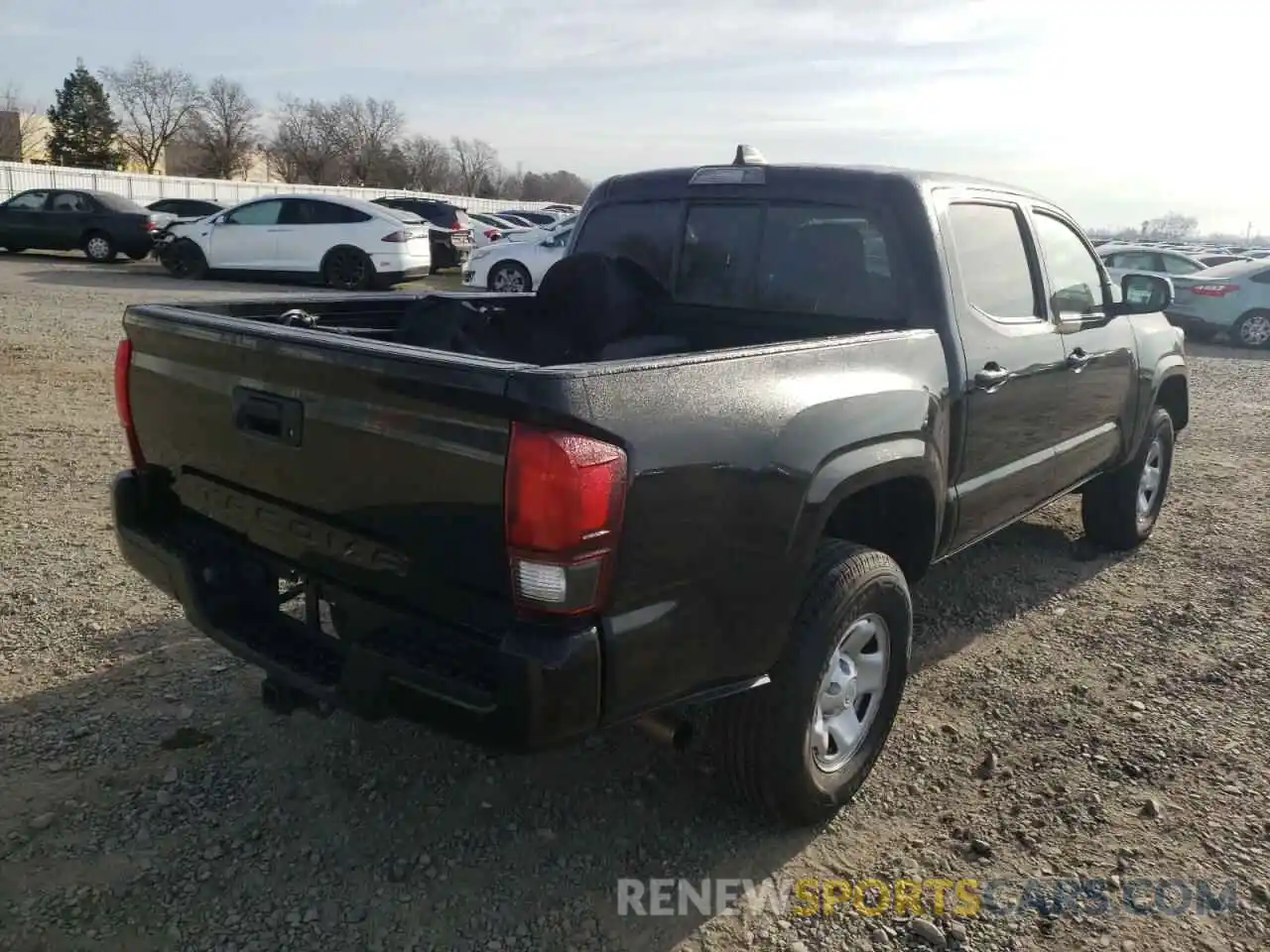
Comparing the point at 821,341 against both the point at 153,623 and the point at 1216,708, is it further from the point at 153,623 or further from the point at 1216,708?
the point at 153,623

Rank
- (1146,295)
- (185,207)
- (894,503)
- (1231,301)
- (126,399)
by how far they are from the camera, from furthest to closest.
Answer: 1. (185,207)
2. (1231,301)
3. (1146,295)
4. (894,503)
5. (126,399)

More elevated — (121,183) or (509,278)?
(121,183)

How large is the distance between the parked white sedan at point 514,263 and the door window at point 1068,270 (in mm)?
12499

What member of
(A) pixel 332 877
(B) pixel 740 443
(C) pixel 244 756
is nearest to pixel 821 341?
(B) pixel 740 443

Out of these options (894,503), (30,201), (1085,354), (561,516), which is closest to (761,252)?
(894,503)

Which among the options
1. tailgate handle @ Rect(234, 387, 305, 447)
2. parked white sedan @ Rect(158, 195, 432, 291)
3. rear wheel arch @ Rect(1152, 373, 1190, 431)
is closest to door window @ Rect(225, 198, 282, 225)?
parked white sedan @ Rect(158, 195, 432, 291)

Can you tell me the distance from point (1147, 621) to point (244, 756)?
3.95m

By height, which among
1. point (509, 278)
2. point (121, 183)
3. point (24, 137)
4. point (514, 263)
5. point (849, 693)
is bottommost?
point (849, 693)

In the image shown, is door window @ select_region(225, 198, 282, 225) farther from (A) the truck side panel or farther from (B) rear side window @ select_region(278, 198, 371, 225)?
(A) the truck side panel

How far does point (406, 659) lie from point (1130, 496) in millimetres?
4566

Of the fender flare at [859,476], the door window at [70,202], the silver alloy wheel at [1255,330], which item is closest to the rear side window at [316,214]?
the door window at [70,202]

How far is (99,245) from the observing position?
67.9 ft

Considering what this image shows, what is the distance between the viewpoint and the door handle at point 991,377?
139 inches

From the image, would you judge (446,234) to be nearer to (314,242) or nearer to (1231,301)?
(314,242)
